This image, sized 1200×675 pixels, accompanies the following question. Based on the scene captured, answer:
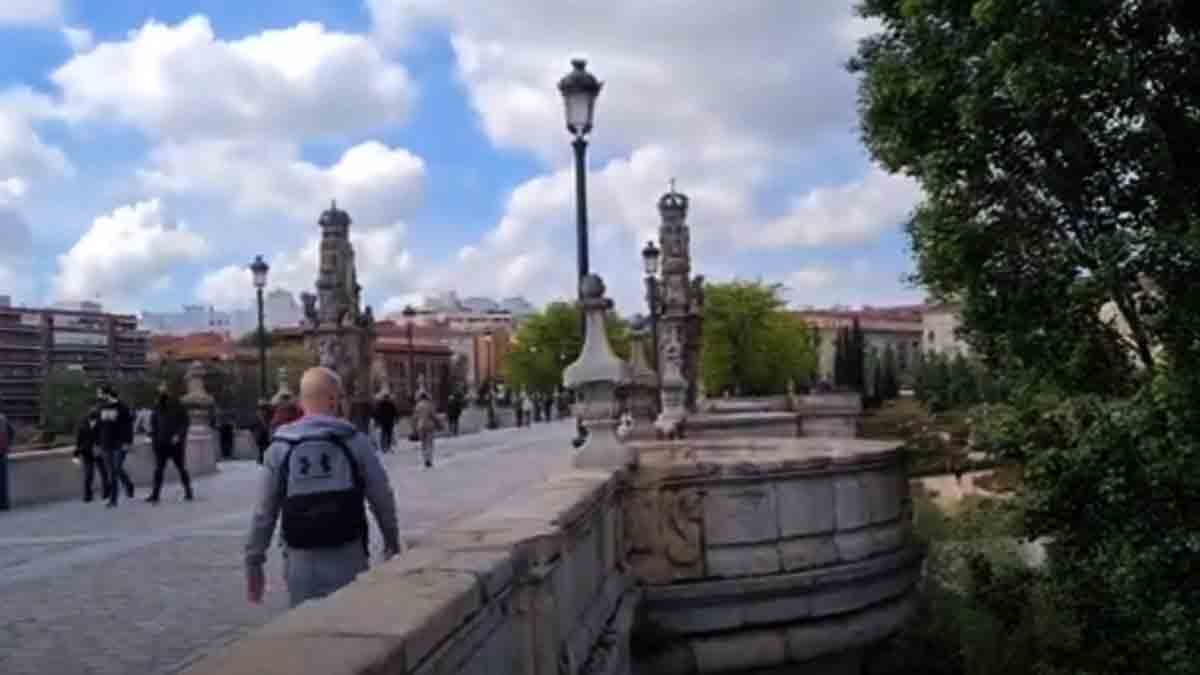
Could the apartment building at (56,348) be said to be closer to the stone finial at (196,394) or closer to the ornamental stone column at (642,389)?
the stone finial at (196,394)

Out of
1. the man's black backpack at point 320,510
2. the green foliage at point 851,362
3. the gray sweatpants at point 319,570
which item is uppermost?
the green foliage at point 851,362

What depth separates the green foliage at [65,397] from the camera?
7350 centimetres

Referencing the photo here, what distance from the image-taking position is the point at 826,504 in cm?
1317

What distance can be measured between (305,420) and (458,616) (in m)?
1.90

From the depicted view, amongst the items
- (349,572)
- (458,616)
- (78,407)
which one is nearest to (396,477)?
(349,572)

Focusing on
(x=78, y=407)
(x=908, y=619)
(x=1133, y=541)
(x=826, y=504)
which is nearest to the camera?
(x=1133, y=541)

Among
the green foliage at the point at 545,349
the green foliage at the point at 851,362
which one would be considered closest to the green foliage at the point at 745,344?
the green foliage at the point at 851,362

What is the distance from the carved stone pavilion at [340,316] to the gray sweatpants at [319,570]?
29.0 meters

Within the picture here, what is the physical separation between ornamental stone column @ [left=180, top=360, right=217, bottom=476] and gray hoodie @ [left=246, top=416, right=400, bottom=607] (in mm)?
21347

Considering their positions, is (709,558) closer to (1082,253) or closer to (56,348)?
(1082,253)

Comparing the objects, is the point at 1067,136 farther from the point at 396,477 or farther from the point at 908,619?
the point at 396,477

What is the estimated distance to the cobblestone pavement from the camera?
832 cm

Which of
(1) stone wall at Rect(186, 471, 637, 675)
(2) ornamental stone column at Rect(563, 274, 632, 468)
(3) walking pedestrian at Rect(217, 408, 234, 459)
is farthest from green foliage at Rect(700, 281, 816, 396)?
(1) stone wall at Rect(186, 471, 637, 675)

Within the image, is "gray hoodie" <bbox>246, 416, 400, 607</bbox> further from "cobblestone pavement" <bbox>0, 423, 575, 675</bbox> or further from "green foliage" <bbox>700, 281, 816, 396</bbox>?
"green foliage" <bbox>700, 281, 816, 396</bbox>
